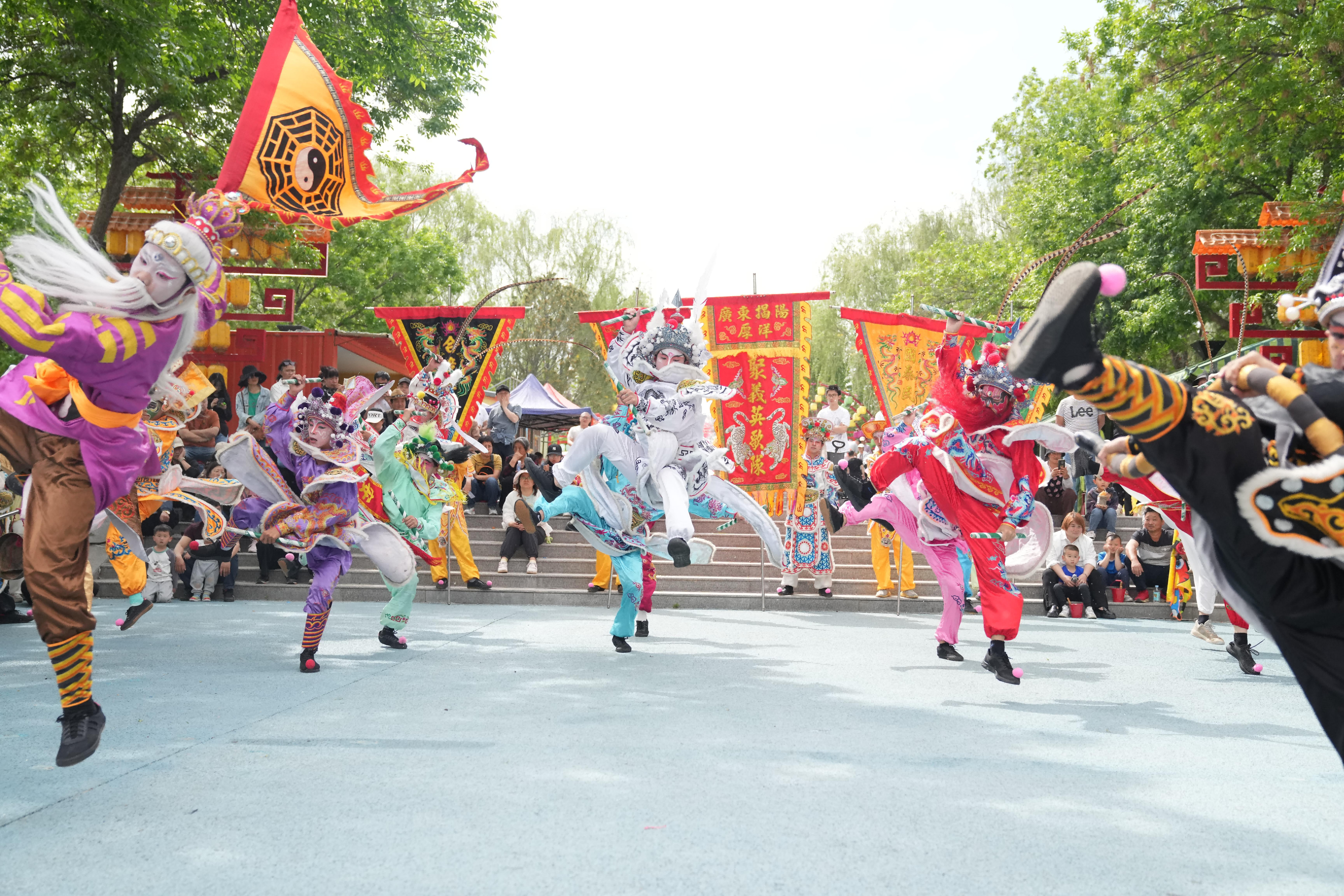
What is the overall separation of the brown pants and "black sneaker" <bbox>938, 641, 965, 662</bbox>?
15.8 feet

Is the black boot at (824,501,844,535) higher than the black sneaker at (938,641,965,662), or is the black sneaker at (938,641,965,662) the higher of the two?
the black boot at (824,501,844,535)

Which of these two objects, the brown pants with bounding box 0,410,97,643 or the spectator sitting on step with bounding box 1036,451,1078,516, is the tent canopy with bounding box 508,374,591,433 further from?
the brown pants with bounding box 0,410,97,643

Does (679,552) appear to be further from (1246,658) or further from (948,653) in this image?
(1246,658)

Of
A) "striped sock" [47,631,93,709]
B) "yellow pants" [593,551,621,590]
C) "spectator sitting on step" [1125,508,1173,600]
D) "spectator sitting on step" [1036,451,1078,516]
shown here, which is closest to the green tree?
"yellow pants" [593,551,621,590]

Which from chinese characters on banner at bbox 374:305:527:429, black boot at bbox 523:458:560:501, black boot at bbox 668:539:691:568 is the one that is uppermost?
chinese characters on banner at bbox 374:305:527:429

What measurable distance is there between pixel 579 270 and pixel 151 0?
21.5 m

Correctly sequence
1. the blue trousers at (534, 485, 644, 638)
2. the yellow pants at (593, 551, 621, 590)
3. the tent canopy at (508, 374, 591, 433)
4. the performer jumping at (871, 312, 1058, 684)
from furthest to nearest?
the tent canopy at (508, 374, 591, 433) < the yellow pants at (593, 551, 621, 590) < the blue trousers at (534, 485, 644, 638) < the performer jumping at (871, 312, 1058, 684)

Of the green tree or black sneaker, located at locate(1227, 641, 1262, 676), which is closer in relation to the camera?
black sneaker, located at locate(1227, 641, 1262, 676)

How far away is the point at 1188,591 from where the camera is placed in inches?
366

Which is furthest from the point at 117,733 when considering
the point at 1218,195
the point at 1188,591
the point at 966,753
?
the point at 1218,195

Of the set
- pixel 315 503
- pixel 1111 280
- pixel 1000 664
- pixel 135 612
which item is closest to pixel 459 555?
pixel 135 612

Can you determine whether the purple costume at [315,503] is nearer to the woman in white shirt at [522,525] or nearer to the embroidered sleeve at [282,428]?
the embroidered sleeve at [282,428]

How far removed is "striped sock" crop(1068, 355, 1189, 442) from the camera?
235 centimetres

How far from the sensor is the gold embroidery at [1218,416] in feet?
7.88
